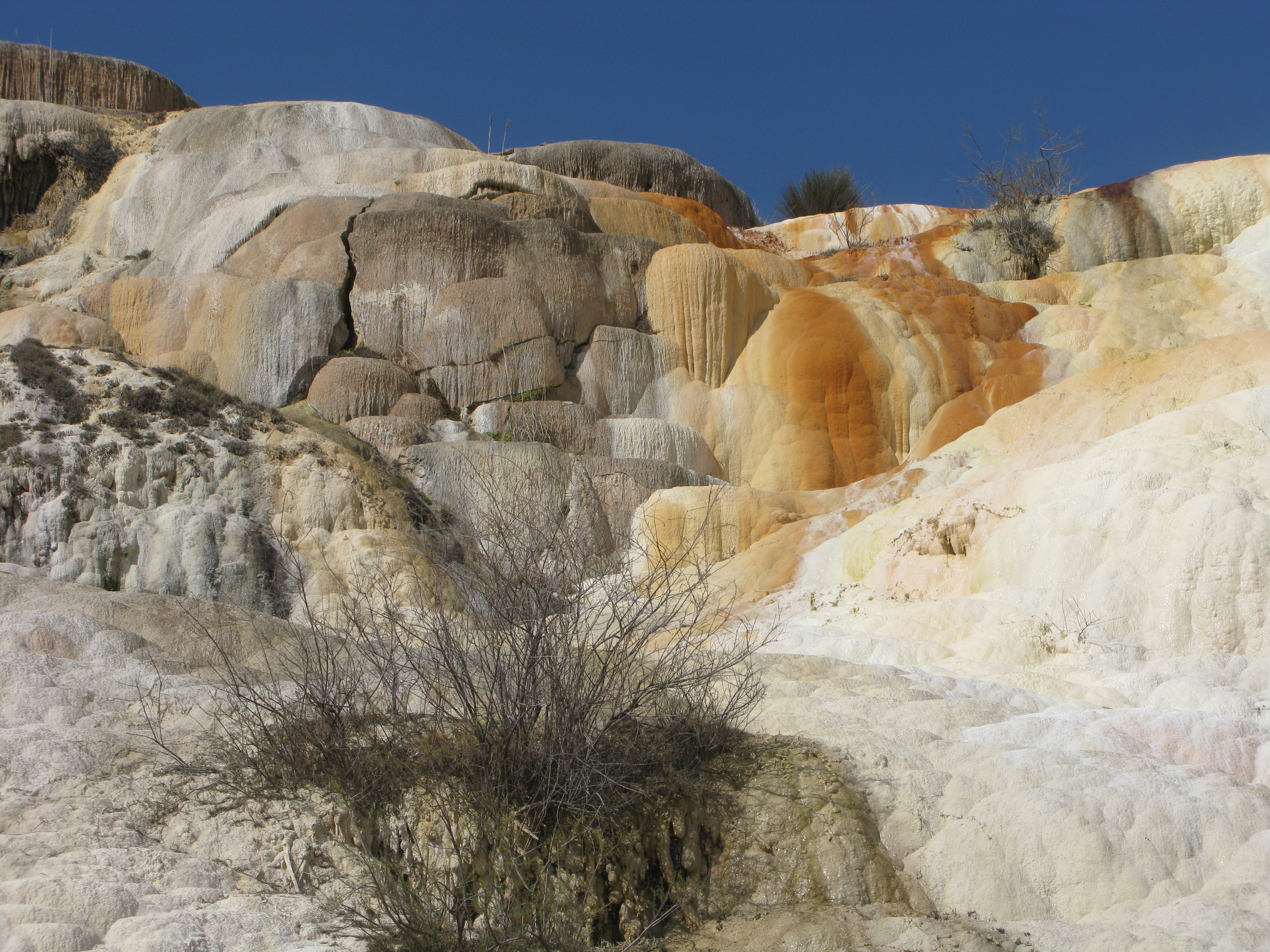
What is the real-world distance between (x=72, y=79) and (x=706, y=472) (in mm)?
15608

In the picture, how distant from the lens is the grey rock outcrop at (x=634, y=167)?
2200cm

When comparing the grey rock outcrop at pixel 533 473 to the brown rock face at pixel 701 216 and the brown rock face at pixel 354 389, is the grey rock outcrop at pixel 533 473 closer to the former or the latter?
the brown rock face at pixel 354 389

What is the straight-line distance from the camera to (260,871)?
4688 millimetres

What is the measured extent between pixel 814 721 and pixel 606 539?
5.75 ft

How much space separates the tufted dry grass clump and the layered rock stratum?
0.23 metres

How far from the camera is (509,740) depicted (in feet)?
16.4

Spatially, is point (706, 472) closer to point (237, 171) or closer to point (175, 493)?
point (175, 493)

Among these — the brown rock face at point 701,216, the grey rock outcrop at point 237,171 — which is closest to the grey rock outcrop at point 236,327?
the grey rock outcrop at point 237,171

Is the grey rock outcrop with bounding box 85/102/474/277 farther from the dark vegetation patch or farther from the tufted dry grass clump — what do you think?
the tufted dry grass clump

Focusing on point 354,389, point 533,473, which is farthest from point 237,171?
point 533,473

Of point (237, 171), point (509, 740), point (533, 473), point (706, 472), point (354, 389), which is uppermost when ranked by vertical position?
point (237, 171)

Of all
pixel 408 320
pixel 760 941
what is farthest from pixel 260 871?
pixel 408 320

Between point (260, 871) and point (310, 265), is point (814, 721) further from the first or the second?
point (310, 265)

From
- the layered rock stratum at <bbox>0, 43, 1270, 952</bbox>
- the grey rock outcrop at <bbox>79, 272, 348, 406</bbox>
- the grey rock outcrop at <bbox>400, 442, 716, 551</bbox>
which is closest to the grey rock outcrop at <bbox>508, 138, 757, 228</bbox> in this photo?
the layered rock stratum at <bbox>0, 43, 1270, 952</bbox>
